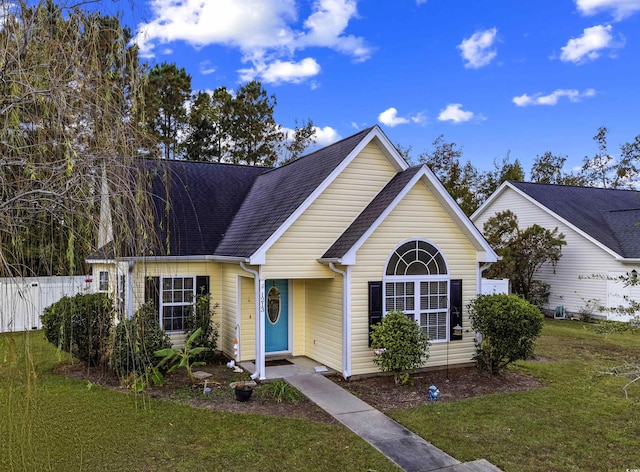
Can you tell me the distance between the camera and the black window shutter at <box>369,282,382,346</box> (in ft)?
33.1

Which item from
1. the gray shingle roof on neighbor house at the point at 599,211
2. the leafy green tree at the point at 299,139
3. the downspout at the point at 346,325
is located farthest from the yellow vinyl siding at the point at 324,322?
the leafy green tree at the point at 299,139

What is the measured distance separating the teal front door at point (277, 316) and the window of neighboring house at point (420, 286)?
9.95 feet

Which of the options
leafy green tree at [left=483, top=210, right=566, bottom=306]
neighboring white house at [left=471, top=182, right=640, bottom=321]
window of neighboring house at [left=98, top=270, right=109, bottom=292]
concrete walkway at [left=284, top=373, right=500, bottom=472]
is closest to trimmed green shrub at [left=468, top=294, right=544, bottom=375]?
concrete walkway at [left=284, top=373, right=500, bottom=472]

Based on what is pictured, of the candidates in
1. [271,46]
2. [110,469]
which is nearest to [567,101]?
[271,46]

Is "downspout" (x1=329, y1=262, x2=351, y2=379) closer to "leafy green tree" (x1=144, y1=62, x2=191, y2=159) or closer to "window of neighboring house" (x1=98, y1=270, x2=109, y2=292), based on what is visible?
"window of neighboring house" (x1=98, y1=270, x2=109, y2=292)

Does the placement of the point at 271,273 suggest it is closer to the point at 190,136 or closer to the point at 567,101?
the point at 567,101

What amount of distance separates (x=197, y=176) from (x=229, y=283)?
511 cm

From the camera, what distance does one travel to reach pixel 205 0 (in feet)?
12.7

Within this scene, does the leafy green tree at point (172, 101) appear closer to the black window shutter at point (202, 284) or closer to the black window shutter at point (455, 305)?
the black window shutter at point (202, 284)

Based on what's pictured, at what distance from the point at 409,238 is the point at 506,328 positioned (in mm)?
2888

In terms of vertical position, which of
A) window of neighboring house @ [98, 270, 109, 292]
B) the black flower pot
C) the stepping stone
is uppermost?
window of neighboring house @ [98, 270, 109, 292]

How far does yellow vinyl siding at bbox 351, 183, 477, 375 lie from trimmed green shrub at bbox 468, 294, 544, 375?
3.40 ft

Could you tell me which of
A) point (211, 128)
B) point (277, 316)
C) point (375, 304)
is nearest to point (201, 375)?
point (277, 316)

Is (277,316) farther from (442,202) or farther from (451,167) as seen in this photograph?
(451,167)
